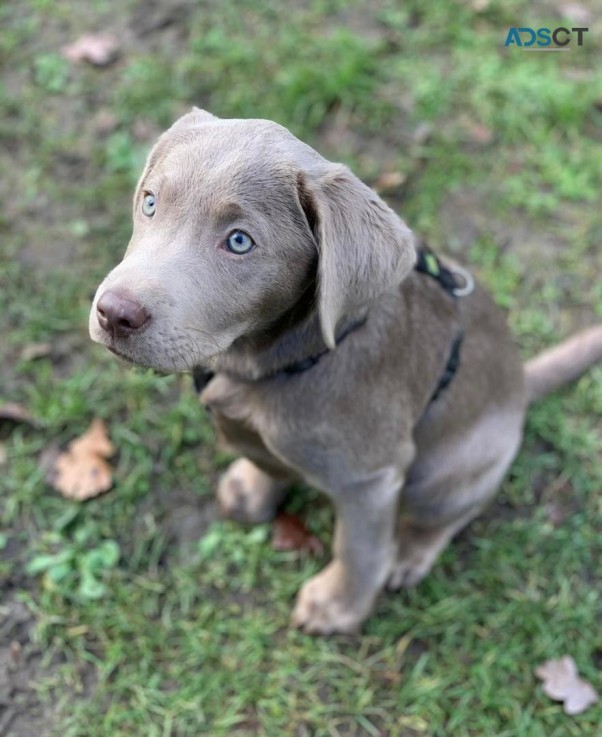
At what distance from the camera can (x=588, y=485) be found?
3.73 m

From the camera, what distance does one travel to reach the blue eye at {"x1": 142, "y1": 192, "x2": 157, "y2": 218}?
222 cm

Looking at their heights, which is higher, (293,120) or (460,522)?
(293,120)

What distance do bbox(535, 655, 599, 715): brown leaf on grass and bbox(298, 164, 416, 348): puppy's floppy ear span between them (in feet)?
6.33

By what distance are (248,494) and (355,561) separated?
599mm

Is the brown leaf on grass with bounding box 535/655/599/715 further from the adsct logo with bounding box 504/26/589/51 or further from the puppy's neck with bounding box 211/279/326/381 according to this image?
the adsct logo with bounding box 504/26/589/51

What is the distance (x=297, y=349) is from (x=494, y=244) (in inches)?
89.3

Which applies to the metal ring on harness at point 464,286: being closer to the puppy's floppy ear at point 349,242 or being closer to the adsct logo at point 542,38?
the puppy's floppy ear at point 349,242

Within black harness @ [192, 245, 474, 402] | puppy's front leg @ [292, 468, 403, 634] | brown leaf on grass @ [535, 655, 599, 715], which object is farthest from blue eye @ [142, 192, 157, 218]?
brown leaf on grass @ [535, 655, 599, 715]

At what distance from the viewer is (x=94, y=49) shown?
478 cm

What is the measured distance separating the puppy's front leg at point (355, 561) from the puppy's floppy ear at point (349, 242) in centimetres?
76

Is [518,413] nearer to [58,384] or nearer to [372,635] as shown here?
[372,635]

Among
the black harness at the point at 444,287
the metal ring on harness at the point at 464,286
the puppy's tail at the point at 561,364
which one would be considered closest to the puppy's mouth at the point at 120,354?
the black harness at the point at 444,287

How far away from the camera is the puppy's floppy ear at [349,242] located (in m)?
2.10

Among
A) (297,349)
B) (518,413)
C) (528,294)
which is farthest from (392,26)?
(297,349)
